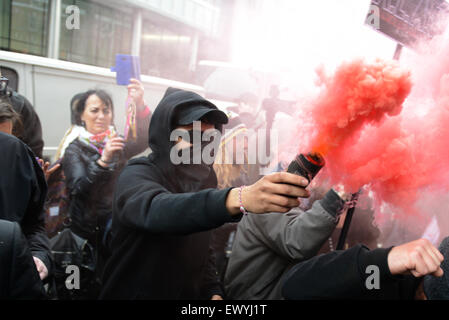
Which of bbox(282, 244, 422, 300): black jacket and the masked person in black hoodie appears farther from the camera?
bbox(282, 244, 422, 300): black jacket

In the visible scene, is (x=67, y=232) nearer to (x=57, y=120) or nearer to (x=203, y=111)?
(x=57, y=120)

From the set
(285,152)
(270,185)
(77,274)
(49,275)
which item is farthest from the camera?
(77,274)

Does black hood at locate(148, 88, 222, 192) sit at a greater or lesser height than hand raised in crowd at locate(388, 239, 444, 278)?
greater

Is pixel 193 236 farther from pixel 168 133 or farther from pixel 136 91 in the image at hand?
pixel 136 91

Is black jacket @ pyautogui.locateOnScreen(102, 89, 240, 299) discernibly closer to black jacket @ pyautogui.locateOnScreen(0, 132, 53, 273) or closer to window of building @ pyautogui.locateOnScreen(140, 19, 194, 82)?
black jacket @ pyautogui.locateOnScreen(0, 132, 53, 273)

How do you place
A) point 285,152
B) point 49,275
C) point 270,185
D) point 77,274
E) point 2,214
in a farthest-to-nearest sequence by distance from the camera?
point 77,274
point 285,152
point 49,275
point 2,214
point 270,185

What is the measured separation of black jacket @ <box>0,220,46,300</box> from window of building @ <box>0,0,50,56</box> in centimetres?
263

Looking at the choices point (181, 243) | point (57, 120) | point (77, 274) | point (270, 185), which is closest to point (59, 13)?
point (57, 120)

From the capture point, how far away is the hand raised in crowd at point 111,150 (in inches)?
107

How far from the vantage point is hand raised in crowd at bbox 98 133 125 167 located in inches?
107

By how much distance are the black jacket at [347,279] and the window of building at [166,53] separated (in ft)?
8.33

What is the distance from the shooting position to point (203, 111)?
1530 mm

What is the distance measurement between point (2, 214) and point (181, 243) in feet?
2.30

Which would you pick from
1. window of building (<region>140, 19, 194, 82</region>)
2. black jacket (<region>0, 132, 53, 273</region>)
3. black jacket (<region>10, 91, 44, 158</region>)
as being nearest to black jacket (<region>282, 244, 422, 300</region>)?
black jacket (<region>0, 132, 53, 273</region>)
